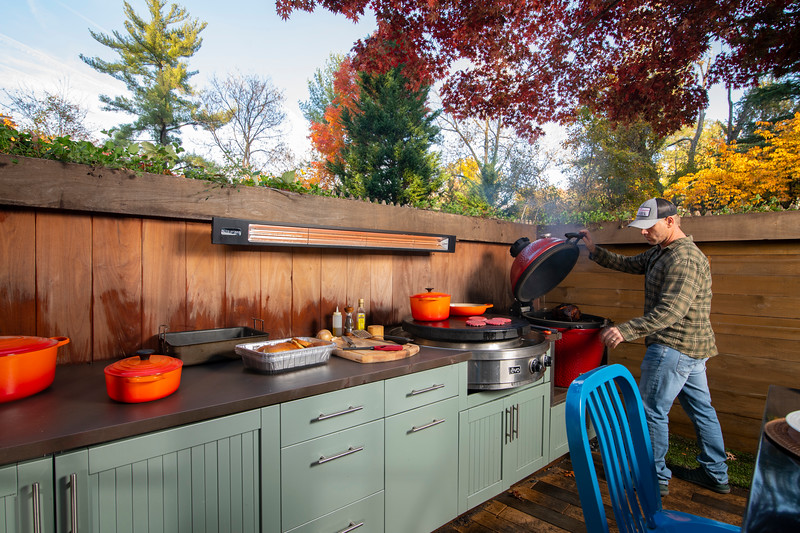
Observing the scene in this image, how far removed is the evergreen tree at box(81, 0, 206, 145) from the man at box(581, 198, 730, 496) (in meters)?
12.5

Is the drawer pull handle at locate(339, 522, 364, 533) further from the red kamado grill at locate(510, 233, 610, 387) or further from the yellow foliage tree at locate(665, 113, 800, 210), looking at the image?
the yellow foliage tree at locate(665, 113, 800, 210)

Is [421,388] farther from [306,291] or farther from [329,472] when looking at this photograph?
[306,291]

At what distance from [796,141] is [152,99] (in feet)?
45.0

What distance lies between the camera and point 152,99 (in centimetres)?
1155

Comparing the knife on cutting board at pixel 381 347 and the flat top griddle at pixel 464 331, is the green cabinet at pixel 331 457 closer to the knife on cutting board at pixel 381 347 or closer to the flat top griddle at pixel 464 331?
the knife on cutting board at pixel 381 347

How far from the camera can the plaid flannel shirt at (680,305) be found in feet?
6.93

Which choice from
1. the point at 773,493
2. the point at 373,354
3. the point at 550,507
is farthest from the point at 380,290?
the point at 773,493

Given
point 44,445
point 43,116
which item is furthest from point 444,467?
point 43,116

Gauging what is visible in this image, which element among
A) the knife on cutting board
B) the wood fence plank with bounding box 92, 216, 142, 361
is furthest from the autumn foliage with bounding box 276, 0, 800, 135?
the knife on cutting board

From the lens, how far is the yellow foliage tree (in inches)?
166

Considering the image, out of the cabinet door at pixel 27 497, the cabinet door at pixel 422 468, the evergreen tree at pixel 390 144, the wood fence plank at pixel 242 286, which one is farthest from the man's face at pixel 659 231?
the evergreen tree at pixel 390 144

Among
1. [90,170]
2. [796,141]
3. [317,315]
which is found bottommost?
[317,315]

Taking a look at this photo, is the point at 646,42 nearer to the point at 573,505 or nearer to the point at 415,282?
the point at 415,282

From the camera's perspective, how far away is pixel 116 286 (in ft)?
5.28
